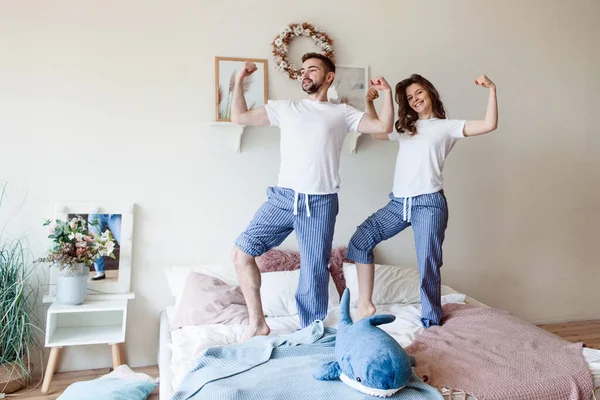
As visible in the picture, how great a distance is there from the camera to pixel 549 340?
2.37 metres

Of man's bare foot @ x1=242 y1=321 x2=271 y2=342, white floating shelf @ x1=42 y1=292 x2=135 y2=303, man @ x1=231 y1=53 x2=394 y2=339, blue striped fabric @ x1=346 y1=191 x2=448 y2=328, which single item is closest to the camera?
man's bare foot @ x1=242 y1=321 x2=271 y2=342

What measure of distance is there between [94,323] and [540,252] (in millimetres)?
3098

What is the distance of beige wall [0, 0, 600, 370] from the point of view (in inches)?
118

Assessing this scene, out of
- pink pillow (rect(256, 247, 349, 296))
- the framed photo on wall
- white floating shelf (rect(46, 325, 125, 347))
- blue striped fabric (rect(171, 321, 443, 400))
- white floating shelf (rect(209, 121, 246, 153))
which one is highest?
the framed photo on wall

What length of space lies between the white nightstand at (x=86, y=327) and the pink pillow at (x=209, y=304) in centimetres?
37

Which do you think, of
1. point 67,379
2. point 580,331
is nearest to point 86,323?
point 67,379

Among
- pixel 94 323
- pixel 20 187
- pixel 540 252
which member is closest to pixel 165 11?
pixel 20 187

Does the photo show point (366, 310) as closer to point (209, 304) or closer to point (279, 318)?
point (279, 318)

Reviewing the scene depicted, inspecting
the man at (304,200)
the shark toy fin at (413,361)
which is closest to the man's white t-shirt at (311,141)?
the man at (304,200)

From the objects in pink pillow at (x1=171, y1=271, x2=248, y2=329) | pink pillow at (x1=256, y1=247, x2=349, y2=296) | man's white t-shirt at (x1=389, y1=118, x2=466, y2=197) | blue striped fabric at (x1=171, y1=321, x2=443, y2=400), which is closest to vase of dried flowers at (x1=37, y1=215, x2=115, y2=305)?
pink pillow at (x1=171, y1=271, x2=248, y2=329)

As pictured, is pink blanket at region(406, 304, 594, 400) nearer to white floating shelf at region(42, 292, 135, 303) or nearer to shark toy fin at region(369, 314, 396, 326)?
shark toy fin at region(369, 314, 396, 326)

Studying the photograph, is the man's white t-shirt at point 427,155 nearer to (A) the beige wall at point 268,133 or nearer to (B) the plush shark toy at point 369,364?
(A) the beige wall at point 268,133

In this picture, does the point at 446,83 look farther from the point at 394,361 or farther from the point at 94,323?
the point at 94,323

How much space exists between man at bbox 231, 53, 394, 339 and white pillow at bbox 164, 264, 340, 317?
317 mm
